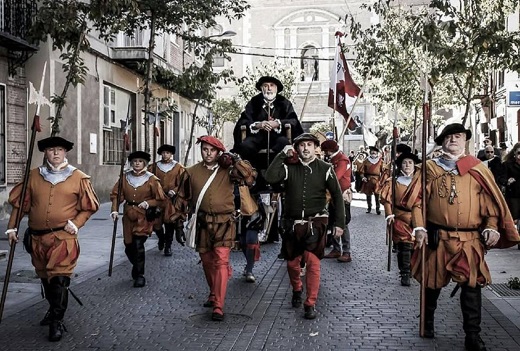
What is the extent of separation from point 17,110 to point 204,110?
21004 mm

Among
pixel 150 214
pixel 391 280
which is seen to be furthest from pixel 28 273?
pixel 391 280

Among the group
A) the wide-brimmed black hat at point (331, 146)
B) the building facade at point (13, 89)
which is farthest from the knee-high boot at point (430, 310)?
the building facade at point (13, 89)

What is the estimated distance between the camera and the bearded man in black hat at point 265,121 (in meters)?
9.46

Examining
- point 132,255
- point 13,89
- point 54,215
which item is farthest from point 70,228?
point 13,89

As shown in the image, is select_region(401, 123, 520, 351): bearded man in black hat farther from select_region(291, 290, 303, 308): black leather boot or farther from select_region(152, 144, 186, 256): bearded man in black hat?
select_region(152, 144, 186, 256): bearded man in black hat

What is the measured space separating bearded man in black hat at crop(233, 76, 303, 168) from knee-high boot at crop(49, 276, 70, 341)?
3512 millimetres

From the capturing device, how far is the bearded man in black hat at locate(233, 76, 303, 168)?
372 inches

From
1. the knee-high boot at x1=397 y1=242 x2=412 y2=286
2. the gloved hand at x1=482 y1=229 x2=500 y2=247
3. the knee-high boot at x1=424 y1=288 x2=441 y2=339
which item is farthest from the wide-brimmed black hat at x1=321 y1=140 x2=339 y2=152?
the gloved hand at x1=482 y1=229 x2=500 y2=247

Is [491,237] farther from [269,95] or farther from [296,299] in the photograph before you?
[269,95]

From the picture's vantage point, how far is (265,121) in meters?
9.30

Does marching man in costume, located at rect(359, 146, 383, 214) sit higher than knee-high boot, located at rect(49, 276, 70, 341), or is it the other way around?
marching man in costume, located at rect(359, 146, 383, 214)

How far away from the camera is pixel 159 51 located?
2712cm

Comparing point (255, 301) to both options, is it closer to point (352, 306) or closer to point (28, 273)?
point (352, 306)

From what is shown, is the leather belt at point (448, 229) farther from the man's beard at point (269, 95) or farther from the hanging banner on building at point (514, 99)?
the hanging banner on building at point (514, 99)
